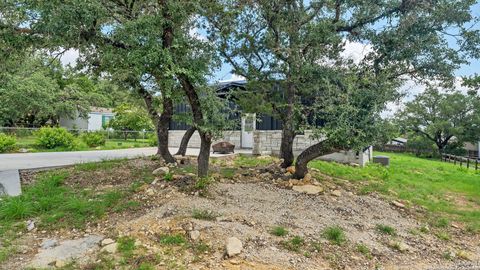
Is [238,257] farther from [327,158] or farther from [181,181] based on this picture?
[327,158]

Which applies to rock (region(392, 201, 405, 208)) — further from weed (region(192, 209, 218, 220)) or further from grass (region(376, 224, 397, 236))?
weed (region(192, 209, 218, 220))

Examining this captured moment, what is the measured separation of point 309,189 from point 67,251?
4161 millimetres

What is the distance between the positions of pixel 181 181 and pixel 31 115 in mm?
22262

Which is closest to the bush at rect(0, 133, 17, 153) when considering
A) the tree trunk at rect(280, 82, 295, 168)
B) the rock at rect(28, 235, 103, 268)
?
the rock at rect(28, 235, 103, 268)

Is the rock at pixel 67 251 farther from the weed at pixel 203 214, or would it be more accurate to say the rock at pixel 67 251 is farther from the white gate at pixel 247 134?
the white gate at pixel 247 134

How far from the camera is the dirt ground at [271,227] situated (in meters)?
3.66

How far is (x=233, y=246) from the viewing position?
12.1 ft

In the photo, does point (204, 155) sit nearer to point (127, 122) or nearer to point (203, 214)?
point (203, 214)

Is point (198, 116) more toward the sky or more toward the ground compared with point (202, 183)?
more toward the sky

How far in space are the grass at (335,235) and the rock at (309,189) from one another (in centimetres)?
165

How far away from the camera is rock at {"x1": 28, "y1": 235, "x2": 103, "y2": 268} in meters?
3.42

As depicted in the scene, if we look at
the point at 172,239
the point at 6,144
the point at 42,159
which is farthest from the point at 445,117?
the point at 6,144

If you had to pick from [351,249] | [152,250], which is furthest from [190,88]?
[351,249]

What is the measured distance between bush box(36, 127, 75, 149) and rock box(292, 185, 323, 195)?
11476 millimetres
